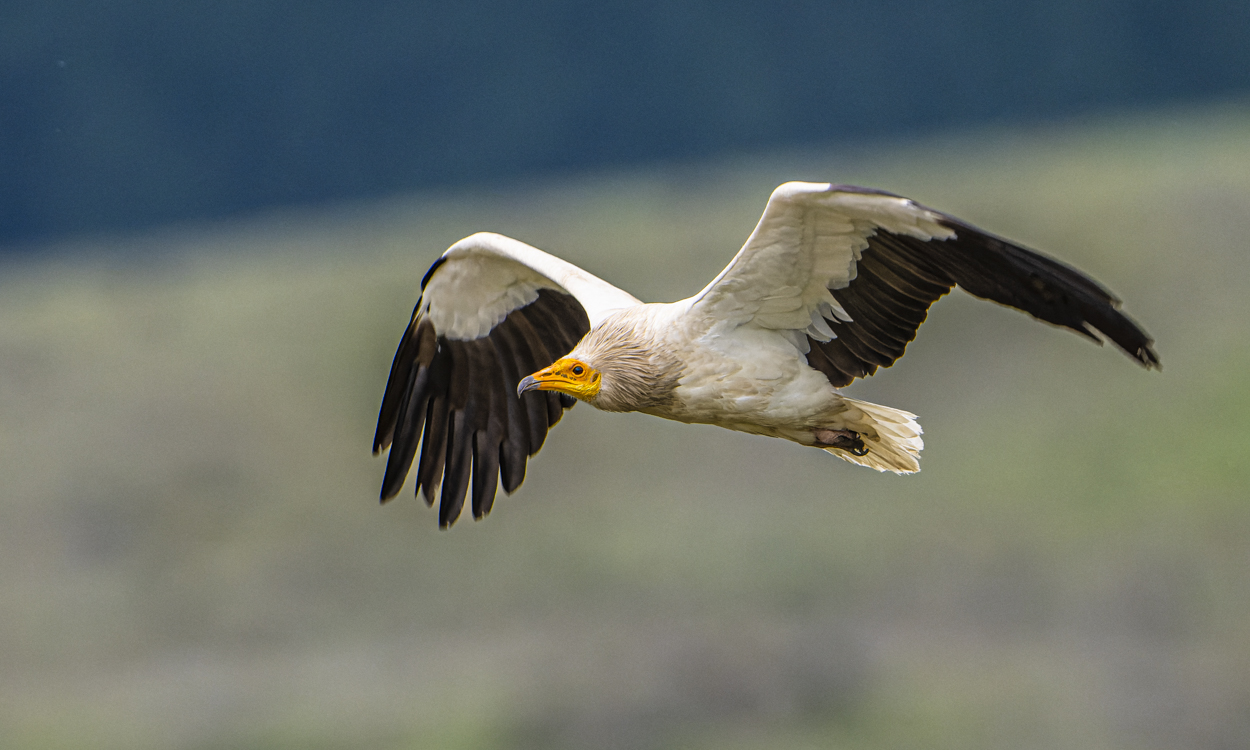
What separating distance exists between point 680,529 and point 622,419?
1.06m

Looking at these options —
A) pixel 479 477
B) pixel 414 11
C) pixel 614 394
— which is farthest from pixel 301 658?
pixel 614 394

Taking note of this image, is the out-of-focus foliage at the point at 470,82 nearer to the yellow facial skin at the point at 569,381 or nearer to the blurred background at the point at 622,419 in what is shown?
the blurred background at the point at 622,419

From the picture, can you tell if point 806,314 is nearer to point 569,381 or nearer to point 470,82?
point 569,381

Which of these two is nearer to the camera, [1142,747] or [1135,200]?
[1142,747]

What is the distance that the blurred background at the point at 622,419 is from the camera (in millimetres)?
12617

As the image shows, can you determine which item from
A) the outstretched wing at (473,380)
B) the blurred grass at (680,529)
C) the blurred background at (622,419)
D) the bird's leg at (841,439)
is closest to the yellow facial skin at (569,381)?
the bird's leg at (841,439)

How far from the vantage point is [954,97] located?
13055mm

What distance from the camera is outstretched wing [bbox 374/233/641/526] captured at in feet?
22.7

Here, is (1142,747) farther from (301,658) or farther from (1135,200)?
(301,658)

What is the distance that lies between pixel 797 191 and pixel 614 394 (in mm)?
933

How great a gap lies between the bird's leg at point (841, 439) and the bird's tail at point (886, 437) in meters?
0.02

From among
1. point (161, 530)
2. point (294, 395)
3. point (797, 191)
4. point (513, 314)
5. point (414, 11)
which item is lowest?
point (797, 191)

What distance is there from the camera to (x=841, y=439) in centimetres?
598

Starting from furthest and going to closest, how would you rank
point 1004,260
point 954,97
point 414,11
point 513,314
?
1. point 954,97
2. point 414,11
3. point 513,314
4. point 1004,260
